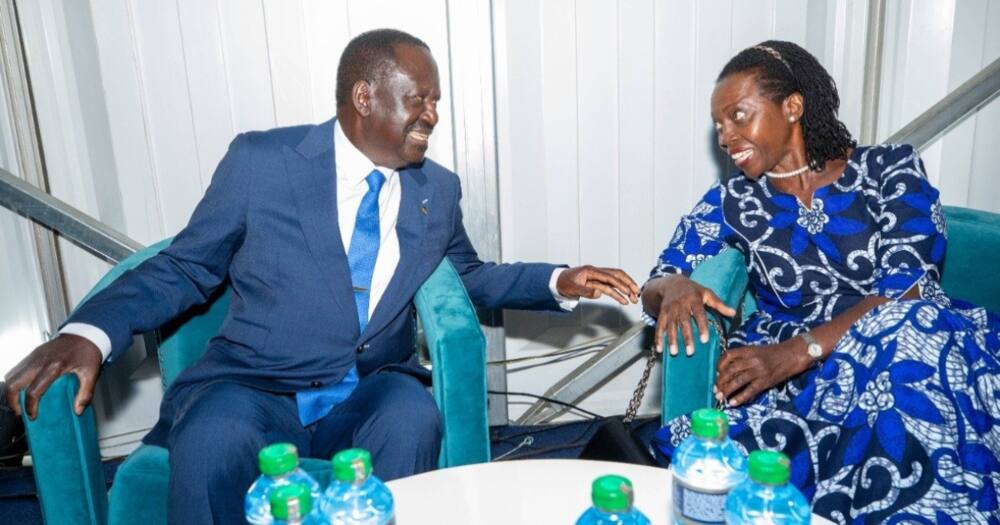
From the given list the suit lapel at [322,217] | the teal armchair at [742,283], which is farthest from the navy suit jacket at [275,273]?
the teal armchair at [742,283]

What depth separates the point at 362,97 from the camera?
1.70 metres

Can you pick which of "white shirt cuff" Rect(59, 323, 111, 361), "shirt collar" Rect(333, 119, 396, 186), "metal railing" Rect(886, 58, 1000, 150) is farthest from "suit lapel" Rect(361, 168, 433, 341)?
"metal railing" Rect(886, 58, 1000, 150)

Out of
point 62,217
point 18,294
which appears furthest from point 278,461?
point 18,294

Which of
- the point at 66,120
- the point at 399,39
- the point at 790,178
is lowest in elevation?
the point at 790,178

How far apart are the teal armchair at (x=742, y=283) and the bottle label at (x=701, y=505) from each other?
544 mm

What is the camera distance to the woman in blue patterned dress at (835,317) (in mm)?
1356

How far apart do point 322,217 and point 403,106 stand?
1.01ft

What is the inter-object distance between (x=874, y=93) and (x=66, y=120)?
2.52m

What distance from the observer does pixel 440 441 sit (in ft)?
5.18

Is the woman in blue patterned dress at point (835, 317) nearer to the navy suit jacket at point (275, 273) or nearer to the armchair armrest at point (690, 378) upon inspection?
the armchair armrest at point (690, 378)

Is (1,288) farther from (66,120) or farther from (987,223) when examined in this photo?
(987,223)

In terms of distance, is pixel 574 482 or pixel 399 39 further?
pixel 399 39

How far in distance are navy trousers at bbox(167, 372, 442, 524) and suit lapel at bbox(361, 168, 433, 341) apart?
0.14 metres

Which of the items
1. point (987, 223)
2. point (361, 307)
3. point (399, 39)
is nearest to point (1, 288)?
point (361, 307)
